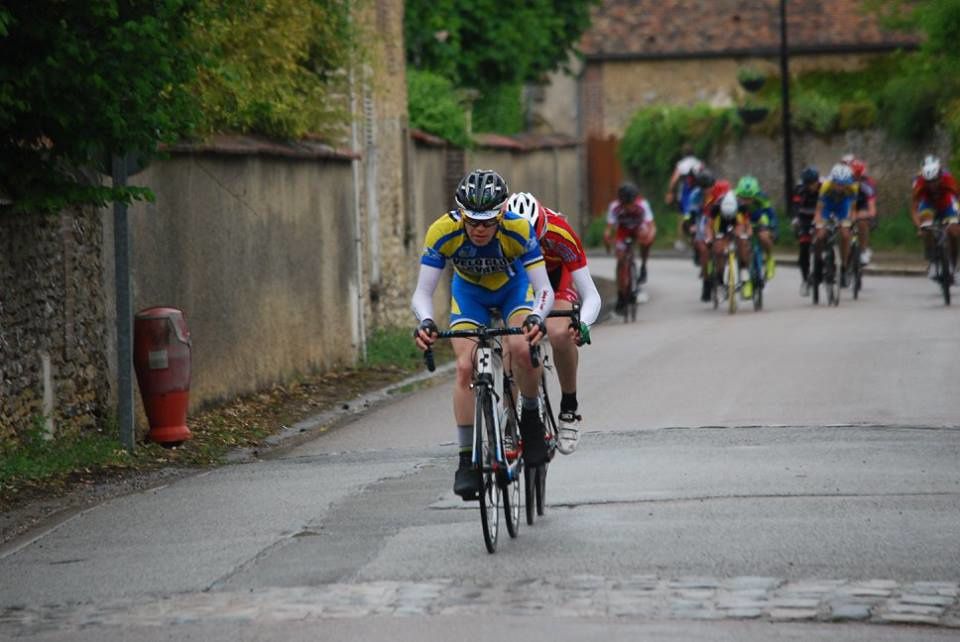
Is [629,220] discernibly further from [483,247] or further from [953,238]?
[483,247]

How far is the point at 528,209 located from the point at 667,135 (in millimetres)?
38663

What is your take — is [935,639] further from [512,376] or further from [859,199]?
[859,199]

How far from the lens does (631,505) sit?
33.2ft

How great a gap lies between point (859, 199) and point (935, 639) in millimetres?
20050

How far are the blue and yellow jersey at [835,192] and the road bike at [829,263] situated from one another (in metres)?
0.27

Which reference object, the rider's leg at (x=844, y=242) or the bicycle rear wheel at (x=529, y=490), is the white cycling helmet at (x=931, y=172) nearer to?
the rider's leg at (x=844, y=242)

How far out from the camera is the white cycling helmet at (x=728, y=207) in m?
24.9

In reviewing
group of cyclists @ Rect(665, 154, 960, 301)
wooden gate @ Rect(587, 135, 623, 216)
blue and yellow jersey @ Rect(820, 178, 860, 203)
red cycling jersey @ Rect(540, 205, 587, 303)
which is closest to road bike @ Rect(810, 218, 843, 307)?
group of cyclists @ Rect(665, 154, 960, 301)

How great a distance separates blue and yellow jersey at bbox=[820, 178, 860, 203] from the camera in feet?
82.0

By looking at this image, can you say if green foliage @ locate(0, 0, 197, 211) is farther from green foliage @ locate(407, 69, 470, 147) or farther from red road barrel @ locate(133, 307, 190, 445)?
green foliage @ locate(407, 69, 470, 147)

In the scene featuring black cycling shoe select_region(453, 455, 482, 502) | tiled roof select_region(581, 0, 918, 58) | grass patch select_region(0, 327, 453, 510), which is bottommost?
grass patch select_region(0, 327, 453, 510)

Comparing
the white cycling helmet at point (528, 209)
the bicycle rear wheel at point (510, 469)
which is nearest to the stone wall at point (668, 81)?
the white cycling helmet at point (528, 209)

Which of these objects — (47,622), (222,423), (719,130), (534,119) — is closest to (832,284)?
(222,423)

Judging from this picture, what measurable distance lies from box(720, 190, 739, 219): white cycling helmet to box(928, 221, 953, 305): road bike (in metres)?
2.47
